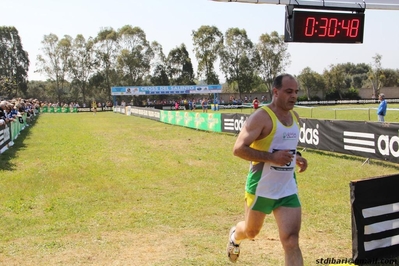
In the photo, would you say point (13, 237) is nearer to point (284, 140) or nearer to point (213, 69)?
point (284, 140)

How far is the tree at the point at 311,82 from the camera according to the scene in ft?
262

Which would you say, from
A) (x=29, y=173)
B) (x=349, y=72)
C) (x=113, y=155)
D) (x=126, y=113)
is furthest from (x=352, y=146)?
(x=349, y=72)

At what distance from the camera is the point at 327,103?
69562mm

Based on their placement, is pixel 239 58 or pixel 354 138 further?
pixel 239 58

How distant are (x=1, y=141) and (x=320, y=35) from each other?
1202 centimetres

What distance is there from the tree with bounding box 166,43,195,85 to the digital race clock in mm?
70471

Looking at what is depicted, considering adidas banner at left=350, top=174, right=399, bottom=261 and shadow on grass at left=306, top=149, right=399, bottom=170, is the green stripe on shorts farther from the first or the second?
shadow on grass at left=306, top=149, right=399, bottom=170

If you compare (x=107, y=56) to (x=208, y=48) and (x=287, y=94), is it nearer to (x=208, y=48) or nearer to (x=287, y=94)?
(x=208, y=48)

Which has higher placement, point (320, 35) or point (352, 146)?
point (320, 35)

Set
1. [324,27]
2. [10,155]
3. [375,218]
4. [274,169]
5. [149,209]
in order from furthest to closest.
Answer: [10,155]
[324,27]
[149,209]
[375,218]
[274,169]

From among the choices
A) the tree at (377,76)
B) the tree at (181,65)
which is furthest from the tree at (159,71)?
the tree at (377,76)

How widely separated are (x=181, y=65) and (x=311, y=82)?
26379mm

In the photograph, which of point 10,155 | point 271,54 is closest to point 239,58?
point 271,54

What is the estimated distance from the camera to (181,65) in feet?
265
